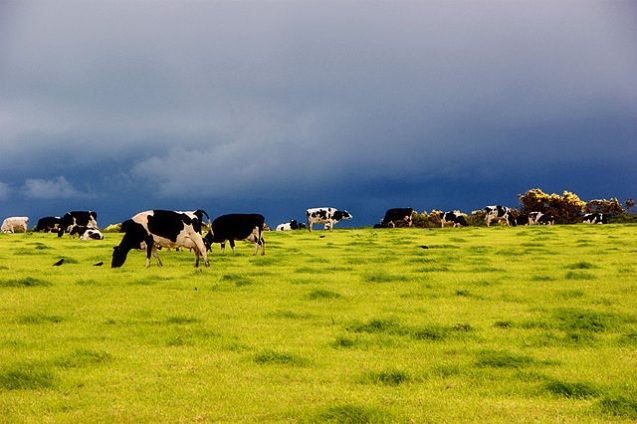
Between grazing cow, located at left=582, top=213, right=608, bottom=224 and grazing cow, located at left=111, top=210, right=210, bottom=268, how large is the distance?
4361cm

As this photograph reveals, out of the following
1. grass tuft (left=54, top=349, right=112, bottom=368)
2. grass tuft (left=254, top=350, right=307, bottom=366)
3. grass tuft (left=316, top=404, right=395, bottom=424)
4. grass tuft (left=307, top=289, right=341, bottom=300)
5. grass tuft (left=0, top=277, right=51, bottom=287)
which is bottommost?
grass tuft (left=316, top=404, right=395, bottom=424)

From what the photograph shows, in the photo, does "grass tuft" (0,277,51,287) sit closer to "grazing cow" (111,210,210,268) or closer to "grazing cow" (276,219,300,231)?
"grazing cow" (111,210,210,268)

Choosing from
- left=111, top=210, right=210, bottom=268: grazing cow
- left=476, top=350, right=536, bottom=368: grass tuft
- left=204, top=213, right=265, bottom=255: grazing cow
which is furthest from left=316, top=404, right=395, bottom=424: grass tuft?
left=204, top=213, right=265, bottom=255: grazing cow

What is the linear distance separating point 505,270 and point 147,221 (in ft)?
38.7

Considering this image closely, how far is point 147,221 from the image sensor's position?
21.3 m

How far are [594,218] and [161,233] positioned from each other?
147 ft

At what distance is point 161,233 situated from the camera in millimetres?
21078

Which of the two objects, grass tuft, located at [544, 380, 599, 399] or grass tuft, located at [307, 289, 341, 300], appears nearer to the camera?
grass tuft, located at [544, 380, 599, 399]

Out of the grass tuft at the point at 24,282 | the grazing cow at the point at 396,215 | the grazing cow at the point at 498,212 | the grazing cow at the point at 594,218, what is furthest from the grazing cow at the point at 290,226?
the grass tuft at the point at 24,282

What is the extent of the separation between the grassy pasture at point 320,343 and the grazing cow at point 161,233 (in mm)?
998

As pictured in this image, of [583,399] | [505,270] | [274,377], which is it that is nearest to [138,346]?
[274,377]

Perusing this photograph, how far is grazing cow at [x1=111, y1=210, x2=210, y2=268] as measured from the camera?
68.9 feet

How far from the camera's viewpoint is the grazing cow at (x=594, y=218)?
5472 centimetres

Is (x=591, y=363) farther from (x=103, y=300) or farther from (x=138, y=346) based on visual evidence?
(x=103, y=300)
